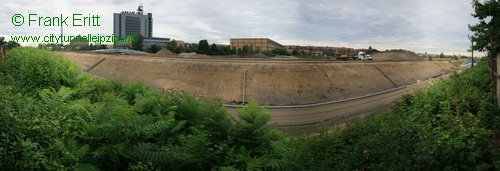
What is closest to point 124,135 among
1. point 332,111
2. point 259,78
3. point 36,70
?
point 36,70

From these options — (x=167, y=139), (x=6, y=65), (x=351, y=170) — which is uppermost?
(x=6, y=65)

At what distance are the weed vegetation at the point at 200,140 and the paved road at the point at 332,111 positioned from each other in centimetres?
178

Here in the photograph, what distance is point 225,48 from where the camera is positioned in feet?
119

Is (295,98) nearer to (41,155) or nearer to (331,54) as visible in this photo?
(41,155)

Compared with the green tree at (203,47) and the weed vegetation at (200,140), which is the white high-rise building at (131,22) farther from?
the green tree at (203,47)

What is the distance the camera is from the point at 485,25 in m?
12.4

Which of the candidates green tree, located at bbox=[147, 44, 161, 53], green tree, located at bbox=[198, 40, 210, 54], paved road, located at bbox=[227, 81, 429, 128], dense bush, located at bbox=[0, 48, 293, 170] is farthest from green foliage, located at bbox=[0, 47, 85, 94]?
green tree, located at bbox=[147, 44, 161, 53]

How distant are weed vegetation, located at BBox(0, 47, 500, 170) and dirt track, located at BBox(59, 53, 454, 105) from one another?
2.12m

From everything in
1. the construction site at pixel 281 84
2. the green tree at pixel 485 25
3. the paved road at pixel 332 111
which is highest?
the green tree at pixel 485 25

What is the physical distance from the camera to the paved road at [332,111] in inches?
388

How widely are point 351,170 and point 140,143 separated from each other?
343cm

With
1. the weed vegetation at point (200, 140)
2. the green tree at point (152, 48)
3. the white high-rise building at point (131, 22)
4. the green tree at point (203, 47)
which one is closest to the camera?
the weed vegetation at point (200, 140)

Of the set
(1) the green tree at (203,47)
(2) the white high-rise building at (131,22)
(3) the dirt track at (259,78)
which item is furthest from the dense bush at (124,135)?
(1) the green tree at (203,47)

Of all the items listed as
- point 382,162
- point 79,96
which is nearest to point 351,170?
point 382,162
